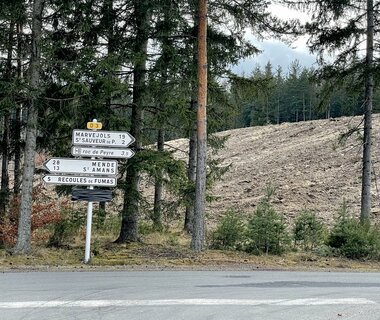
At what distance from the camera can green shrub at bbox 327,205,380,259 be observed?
1455 cm

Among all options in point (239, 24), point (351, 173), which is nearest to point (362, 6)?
point (239, 24)

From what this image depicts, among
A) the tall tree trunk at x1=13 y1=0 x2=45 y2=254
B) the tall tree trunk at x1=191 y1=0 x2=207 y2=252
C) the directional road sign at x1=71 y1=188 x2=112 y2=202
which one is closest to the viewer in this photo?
the directional road sign at x1=71 y1=188 x2=112 y2=202

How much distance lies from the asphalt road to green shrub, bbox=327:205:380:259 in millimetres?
3896

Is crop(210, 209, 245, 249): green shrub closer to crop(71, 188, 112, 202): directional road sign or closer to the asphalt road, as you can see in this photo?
crop(71, 188, 112, 202): directional road sign

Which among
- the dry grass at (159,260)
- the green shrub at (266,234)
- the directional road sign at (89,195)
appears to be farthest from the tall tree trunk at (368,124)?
the directional road sign at (89,195)

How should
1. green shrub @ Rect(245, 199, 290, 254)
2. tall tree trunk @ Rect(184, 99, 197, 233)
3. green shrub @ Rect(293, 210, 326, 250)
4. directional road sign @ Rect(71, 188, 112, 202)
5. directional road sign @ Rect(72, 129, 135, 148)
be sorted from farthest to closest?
tall tree trunk @ Rect(184, 99, 197, 233) < green shrub @ Rect(293, 210, 326, 250) < green shrub @ Rect(245, 199, 290, 254) < directional road sign @ Rect(72, 129, 135, 148) < directional road sign @ Rect(71, 188, 112, 202)

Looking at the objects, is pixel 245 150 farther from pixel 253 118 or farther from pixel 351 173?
pixel 253 118

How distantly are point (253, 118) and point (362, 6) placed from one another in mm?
80614

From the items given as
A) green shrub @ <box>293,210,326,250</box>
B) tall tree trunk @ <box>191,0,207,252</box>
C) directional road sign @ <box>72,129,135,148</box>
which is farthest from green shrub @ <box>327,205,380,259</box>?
directional road sign @ <box>72,129,135,148</box>

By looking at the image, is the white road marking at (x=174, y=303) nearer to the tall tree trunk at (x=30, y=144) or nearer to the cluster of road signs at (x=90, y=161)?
the cluster of road signs at (x=90, y=161)

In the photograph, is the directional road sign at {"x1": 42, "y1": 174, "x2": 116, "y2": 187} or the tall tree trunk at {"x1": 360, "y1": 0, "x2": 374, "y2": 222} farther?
the tall tree trunk at {"x1": 360, "y1": 0, "x2": 374, "y2": 222}

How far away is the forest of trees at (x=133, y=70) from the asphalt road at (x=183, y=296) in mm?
4350

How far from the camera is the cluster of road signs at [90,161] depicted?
12508 millimetres

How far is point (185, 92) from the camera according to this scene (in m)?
15.0
